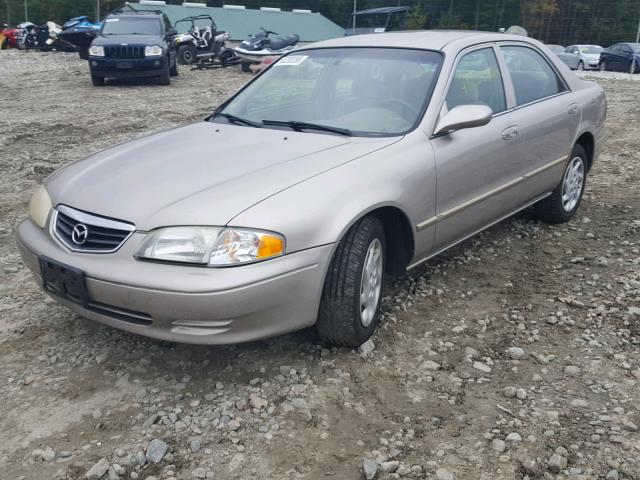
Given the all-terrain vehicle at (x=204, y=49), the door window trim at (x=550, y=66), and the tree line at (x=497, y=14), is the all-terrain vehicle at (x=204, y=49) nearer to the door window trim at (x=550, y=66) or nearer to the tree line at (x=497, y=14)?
the door window trim at (x=550, y=66)

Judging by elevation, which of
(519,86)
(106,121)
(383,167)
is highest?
(519,86)

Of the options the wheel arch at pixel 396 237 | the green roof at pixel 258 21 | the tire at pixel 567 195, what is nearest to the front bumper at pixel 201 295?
the wheel arch at pixel 396 237

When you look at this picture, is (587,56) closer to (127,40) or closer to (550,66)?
(127,40)

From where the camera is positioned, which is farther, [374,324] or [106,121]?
[106,121]

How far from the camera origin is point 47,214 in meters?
3.22

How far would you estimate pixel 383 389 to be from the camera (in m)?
3.02

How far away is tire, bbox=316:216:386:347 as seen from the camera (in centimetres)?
307

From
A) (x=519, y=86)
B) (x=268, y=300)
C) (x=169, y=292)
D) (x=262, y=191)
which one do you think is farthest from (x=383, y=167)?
(x=519, y=86)

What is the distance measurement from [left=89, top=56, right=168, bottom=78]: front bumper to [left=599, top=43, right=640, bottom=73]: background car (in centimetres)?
1886

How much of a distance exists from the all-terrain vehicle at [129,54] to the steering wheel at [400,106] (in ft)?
39.1

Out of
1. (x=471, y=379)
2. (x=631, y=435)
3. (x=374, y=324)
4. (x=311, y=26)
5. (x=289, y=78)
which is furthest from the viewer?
(x=311, y=26)

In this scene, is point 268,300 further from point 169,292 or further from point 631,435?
point 631,435

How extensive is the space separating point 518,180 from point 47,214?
2941 millimetres

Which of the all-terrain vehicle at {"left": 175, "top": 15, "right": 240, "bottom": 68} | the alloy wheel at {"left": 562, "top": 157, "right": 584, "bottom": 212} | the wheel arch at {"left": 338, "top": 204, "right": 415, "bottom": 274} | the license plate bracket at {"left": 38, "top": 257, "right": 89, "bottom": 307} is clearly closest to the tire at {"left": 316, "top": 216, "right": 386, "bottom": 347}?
the wheel arch at {"left": 338, "top": 204, "right": 415, "bottom": 274}
